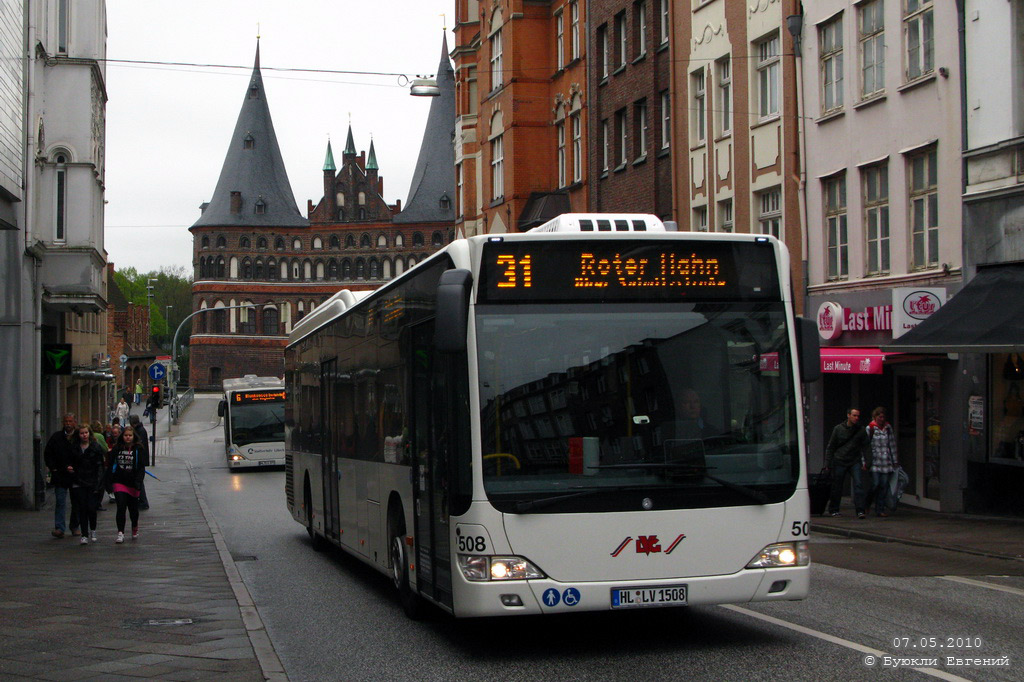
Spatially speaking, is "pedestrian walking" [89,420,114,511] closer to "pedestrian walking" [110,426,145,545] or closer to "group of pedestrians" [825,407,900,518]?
"pedestrian walking" [110,426,145,545]

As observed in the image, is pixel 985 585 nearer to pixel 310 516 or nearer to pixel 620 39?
pixel 310 516

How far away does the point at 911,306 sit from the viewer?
21.2m

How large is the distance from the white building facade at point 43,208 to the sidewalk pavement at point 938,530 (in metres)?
13.8

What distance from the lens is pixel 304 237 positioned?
A: 13712 cm

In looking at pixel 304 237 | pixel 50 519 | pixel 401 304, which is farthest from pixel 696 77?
pixel 304 237

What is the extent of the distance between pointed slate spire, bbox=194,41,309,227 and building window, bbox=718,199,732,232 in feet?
350

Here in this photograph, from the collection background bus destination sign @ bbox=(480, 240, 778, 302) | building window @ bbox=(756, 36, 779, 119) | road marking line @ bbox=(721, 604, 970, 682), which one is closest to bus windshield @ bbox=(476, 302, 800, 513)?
background bus destination sign @ bbox=(480, 240, 778, 302)

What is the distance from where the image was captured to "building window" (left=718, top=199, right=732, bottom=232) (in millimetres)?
30069

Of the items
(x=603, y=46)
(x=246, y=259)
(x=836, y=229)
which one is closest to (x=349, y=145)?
(x=246, y=259)

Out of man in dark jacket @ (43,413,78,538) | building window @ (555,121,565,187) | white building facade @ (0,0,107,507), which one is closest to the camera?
man in dark jacket @ (43,413,78,538)

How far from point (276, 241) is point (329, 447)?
402ft

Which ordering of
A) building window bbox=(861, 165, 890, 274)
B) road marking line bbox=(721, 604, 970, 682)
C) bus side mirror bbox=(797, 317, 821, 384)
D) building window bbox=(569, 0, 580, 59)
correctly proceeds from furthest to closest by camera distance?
building window bbox=(569, 0, 580, 59) < building window bbox=(861, 165, 890, 274) < bus side mirror bbox=(797, 317, 821, 384) < road marking line bbox=(721, 604, 970, 682)

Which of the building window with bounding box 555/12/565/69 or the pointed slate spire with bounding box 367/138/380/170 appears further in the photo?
the pointed slate spire with bounding box 367/138/380/170

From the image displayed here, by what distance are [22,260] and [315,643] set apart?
17166 millimetres
